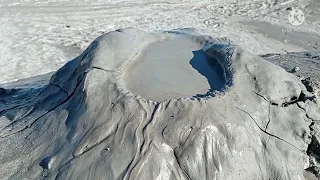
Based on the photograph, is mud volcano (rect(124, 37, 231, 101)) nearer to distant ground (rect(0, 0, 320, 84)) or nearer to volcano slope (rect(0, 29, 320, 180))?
volcano slope (rect(0, 29, 320, 180))

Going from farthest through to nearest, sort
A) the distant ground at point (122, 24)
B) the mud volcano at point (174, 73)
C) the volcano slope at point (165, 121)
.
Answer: the distant ground at point (122, 24) < the mud volcano at point (174, 73) < the volcano slope at point (165, 121)

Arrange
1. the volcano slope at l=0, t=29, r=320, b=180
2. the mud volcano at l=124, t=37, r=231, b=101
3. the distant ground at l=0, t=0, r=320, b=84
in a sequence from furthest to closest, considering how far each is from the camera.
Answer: the distant ground at l=0, t=0, r=320, b=84 → the mud volcano at l=124, t=37, r=231, b=101 → the volcano slope at l=0, t=29, r=320, b=180

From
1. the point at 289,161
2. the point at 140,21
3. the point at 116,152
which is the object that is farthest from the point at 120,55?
the point at 140,21

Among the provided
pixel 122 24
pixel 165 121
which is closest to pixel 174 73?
pixel 165 121

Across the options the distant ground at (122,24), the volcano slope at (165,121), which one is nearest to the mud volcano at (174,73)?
the volcano slope at (165,121)

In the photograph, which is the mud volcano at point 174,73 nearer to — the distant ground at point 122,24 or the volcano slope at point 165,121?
the volcano slope at point 165,121

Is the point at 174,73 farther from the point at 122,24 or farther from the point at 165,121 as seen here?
the point at 122,24

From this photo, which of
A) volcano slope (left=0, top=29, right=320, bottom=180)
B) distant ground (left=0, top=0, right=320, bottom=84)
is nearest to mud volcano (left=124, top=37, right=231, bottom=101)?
volcano slope (left=0, top=29, right=320, bottom=180)

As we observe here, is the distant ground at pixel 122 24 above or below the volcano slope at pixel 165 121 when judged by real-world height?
below
